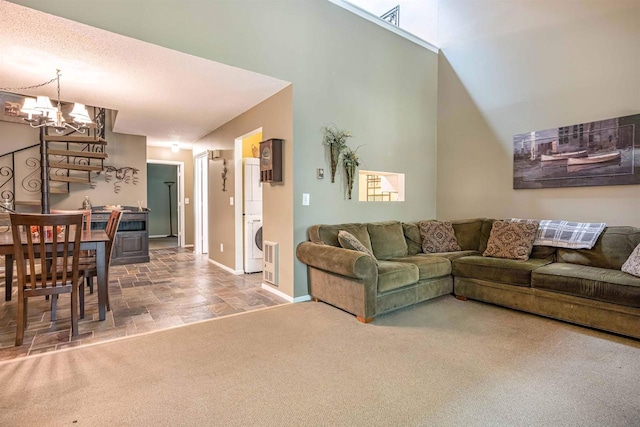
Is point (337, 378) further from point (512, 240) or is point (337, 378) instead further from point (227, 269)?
point (227, 269)

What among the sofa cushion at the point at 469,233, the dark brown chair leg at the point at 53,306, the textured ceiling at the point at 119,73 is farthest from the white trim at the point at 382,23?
the dark brown chair leg at the point at 53,306

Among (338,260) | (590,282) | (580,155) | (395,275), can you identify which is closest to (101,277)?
(338,260)

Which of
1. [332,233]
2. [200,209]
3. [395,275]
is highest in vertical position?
[200,209]

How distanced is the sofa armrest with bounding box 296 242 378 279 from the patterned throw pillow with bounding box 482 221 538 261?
1.70 metres

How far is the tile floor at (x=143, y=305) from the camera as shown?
8.60ft

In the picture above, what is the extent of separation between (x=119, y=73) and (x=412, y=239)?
387 centimetres

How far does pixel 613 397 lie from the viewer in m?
1.82

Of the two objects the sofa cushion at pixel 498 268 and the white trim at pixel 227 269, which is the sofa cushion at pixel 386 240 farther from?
the white trim at pixel 227 269

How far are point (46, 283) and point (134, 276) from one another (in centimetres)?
227

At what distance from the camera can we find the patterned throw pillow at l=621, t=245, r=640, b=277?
2.74 m

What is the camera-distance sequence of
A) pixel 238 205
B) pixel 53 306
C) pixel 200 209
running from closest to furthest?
pixel 53 306 < pixel 238 205 < pixel 200 209

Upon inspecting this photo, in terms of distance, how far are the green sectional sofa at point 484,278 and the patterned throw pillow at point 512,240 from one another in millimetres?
144

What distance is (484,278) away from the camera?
3.45 metres

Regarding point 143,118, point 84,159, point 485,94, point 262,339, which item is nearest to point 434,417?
point 262,339
